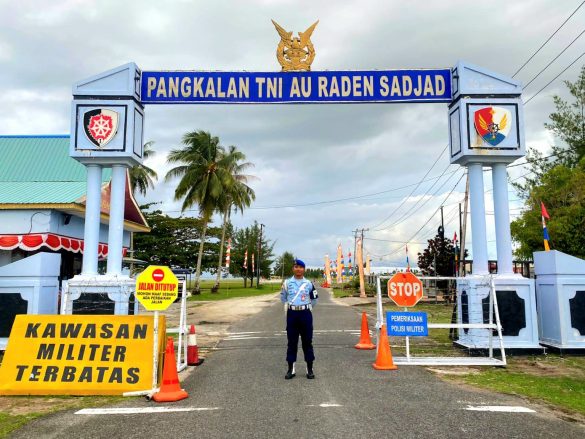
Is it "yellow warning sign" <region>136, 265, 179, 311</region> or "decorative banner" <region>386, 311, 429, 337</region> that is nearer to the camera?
"yellow warning sign" <region>136, 265, 179, 311</region>

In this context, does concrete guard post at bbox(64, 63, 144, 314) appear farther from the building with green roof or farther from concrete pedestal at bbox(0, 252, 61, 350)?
the building with green roof

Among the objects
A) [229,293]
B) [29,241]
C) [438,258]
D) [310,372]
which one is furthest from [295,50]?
[229,293]

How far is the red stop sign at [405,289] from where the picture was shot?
8945 millimetres

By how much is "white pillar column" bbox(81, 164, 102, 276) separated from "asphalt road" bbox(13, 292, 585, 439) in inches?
149

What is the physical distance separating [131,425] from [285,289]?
3.08 meters

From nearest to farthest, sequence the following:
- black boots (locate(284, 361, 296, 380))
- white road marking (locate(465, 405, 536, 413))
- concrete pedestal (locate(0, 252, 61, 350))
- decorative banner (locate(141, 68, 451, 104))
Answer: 1. white road marking (locate(465, 405, 536, 413))
2. black boots (locate(284, 361, 296, 380))
3. concrete pedestal (locate(0, 252, 61, 350))
4. decorative banner (locate(141, 68, 451, 104))

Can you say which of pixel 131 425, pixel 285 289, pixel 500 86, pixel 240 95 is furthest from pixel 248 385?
pixel 500 86

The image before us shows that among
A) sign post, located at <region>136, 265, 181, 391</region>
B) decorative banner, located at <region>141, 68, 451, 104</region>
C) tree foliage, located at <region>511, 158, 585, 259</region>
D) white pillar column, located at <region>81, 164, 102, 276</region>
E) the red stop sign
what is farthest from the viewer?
tree foliage, located at <region>511, 158, 585, 259</region>

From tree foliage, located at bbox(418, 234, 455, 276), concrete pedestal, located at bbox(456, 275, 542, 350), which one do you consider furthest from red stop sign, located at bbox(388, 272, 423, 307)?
tree foliage, located at bbox(418, 234, 455, 276)

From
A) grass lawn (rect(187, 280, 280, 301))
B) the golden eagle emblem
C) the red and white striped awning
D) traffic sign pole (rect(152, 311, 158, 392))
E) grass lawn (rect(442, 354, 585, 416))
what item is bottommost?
grass lawn (rect(187, 280, 280, 301))

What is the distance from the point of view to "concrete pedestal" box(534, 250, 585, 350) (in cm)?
956

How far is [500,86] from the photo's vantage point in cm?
1054

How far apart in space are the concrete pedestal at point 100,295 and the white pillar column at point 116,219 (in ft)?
2.04

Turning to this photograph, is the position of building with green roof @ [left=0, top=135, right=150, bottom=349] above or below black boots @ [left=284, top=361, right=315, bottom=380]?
above
